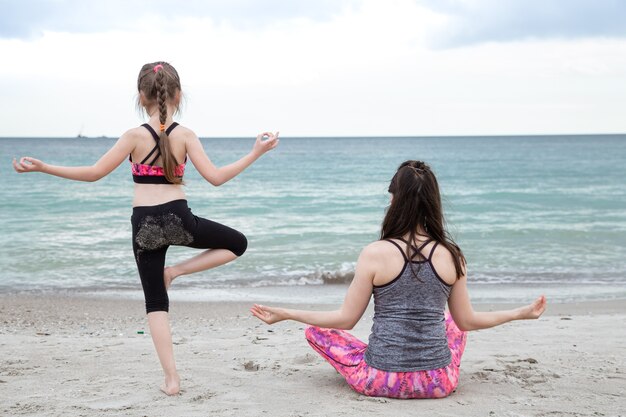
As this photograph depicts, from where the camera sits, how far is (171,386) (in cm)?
432

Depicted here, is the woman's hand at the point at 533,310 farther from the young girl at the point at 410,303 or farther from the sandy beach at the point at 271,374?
the sandy beach at the point at 271,374

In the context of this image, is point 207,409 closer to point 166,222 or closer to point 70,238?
point 166,222

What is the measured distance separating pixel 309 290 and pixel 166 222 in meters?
6.56

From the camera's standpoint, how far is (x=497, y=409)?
13.0 feet

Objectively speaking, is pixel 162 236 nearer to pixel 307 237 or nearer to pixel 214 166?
pixel 214 166

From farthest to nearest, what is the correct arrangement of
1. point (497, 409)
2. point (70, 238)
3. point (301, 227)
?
point (301, 227), point (70, 238), point (497, 409)

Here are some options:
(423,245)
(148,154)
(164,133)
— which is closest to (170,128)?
(164,133)

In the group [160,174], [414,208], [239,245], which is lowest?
[239,245]

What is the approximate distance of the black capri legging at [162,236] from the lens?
411cm

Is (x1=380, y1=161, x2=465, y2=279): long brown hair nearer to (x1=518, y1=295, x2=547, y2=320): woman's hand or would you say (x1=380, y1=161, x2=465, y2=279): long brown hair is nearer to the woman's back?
(x1=518, y1=295, x2=547, y2=320): woman's hand

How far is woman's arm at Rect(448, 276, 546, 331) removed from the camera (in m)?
3.95

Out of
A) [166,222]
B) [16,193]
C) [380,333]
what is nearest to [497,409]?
[380,333]

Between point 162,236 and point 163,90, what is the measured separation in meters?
0.83

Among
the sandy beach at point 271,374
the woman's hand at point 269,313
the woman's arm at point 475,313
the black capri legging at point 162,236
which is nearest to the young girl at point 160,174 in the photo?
the black capri legging at point 162,236
